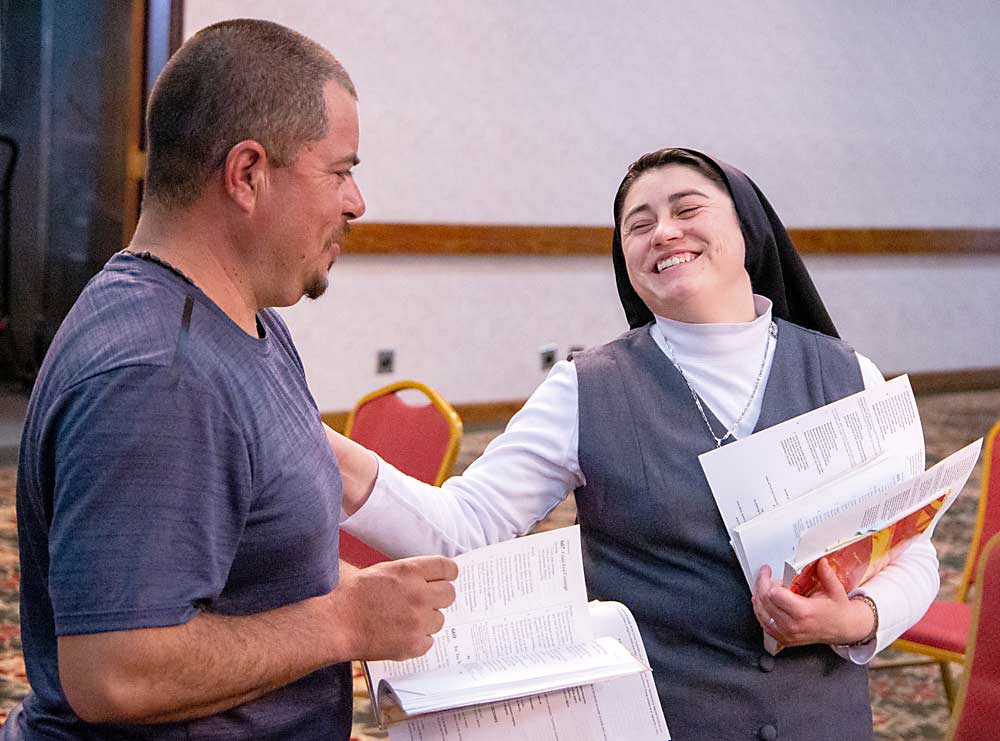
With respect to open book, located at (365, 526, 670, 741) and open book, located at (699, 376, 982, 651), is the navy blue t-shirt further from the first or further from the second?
open book, located at (699, 376, 982, 651)

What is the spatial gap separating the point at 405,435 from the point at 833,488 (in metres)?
1.36

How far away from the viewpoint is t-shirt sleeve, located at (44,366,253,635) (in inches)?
43.3

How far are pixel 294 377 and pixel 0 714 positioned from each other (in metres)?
2.38

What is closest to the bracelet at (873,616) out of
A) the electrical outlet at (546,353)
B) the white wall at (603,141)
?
the white wall at (603,141)

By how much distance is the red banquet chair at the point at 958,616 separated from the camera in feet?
9.88

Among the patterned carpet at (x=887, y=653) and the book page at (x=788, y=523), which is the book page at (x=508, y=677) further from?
the patterned carpet at (x=887, y=653)

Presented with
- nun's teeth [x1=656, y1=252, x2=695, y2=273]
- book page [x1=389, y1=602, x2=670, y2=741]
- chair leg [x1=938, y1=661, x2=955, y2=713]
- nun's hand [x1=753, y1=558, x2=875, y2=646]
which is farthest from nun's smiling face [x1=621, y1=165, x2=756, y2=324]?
chair leg [x1=938, y1=661, x2=955, y2=713]

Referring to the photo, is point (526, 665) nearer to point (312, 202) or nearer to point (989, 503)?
point (312, 202)

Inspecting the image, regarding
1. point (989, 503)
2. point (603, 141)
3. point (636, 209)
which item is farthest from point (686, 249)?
point (603, 141)

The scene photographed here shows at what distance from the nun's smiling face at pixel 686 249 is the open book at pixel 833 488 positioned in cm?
28

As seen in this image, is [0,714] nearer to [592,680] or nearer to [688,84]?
[592,680]

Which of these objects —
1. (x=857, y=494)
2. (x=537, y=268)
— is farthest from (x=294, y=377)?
(x=537, y=268)

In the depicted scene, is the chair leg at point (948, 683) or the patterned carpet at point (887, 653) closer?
the chair leg at point (948, 683)

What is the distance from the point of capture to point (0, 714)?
3314mm
